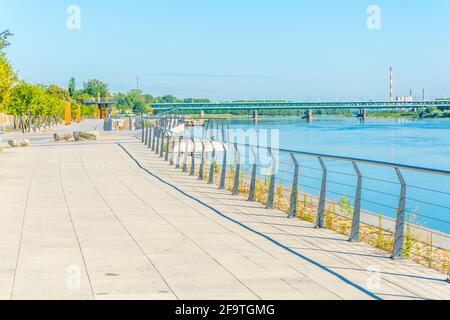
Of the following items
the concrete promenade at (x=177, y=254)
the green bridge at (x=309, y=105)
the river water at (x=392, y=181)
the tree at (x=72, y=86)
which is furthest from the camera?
the tree at (x=72, y=86)

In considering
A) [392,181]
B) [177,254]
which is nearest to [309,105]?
[392,181]

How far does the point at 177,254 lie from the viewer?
7719 millimetres

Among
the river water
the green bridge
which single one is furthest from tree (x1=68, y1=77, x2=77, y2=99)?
the river water

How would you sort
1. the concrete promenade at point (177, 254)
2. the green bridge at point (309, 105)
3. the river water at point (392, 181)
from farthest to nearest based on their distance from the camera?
the green bridge at point (309, 105) → the river water at point (392, 181) → the concrete promenade at point (177, 254)

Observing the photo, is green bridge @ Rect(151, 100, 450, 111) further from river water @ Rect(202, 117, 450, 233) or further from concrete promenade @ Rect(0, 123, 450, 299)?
concrete promenade @ Rect(0, 123, 450, 299)

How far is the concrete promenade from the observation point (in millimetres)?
6121

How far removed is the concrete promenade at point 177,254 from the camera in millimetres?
6121

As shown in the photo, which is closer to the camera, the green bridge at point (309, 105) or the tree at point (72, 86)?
the green bridge at point (309, 105)

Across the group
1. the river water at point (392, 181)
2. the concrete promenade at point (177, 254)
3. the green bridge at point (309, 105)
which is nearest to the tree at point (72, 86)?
the green bridge at point (309, 105)

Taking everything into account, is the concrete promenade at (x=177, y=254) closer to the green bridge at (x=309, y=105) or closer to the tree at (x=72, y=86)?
the green bridge at (x=309, y=105)

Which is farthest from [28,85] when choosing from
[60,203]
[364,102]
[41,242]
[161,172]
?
[364,102]
